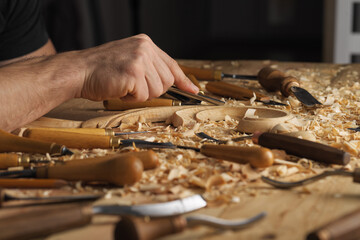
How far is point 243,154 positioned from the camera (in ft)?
2.74

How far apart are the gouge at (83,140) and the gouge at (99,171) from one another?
0.54 feet

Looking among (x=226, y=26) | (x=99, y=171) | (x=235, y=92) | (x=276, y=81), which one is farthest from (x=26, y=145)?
(x=226, y=26)

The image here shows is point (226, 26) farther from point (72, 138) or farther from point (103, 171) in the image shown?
point (103, 171)

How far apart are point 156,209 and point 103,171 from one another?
0.14 m

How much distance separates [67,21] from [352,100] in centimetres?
289

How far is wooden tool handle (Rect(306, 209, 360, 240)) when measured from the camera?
548 millimetres

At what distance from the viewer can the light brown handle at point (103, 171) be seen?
742 millimetres

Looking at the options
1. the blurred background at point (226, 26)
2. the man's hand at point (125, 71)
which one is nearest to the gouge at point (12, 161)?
the man's hand at point (125, 71)

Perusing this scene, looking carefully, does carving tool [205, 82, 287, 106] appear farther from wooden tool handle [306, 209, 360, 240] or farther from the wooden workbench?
wooden tool handle [306, 209, 360, 240]

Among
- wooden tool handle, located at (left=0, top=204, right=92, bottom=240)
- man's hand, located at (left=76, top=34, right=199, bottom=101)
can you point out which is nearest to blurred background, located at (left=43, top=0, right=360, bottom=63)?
man's hand, located at (left=76, top=34, right=199, bottom=101)

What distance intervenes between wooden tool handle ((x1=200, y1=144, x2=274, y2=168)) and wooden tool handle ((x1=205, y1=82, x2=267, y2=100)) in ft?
1.83

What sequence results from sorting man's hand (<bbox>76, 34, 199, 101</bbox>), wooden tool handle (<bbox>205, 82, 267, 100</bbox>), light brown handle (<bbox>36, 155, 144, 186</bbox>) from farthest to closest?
wooden tool handle (<bbox>205, 82, 267, 100</bbox>)
man's hand (<bbox>76, 34, 199, 101</bbox>)
light brown handle (<bbox>36, 155, 144, 186</bbox>)

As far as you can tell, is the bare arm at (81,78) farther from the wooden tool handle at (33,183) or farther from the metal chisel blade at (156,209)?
the metal chisel blade at (156,209)

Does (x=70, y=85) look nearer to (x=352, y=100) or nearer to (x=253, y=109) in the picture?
(x=253, y=109)
